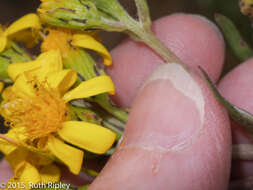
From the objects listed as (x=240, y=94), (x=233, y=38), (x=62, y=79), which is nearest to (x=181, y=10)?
(x=233, y=38)

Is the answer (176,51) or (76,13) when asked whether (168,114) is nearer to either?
(76,13)

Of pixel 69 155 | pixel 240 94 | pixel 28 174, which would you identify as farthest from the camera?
pixel 240 94

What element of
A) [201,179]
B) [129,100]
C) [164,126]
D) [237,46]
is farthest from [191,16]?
[201,179]

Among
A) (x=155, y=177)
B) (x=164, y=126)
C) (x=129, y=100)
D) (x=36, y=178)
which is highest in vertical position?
(x=164, y=126)

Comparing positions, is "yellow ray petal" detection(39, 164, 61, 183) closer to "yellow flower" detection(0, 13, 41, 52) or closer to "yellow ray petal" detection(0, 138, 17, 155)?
"yellow ray petal" detection(0, 138, 17, 155)

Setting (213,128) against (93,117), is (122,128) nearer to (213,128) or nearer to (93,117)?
(93,117)

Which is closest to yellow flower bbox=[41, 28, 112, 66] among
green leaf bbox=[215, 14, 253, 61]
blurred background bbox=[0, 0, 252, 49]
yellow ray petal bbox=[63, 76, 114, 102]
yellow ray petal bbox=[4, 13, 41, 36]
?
yellow ray petal bbox=[4, 13, 41, 36]
